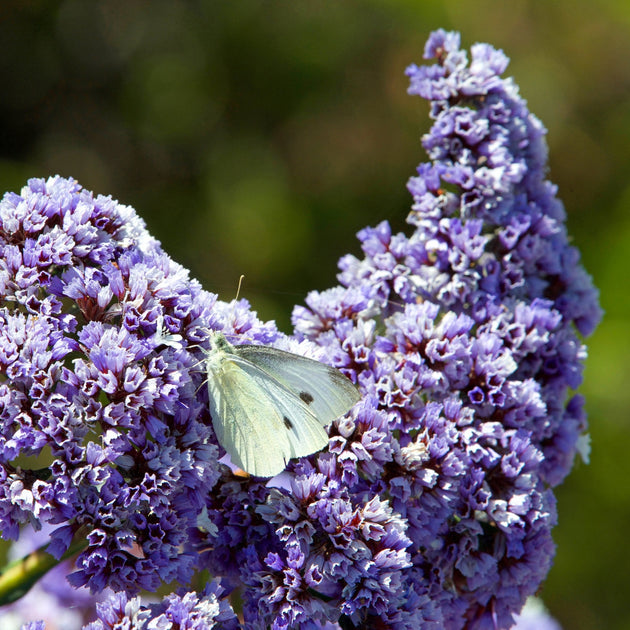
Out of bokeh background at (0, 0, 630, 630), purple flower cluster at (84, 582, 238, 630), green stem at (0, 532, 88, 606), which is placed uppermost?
bokeh background at (0, 0, 630, 630)

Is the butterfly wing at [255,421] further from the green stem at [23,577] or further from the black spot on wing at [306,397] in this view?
the green stem at [23,577]

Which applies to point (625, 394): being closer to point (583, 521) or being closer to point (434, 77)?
point (583, 521)

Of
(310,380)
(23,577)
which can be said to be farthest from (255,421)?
(23,577)

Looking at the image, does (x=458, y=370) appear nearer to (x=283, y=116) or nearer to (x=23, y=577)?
(x=23, y=577)

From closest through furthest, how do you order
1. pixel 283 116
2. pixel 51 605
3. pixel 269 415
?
pixel 269 415 → pixel 51 605 → pixel 283 116

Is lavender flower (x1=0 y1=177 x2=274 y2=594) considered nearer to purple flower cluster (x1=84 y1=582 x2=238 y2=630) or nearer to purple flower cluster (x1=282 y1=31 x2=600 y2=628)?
purple flower cluster (x1=84 y1=582 x2=238 y2=630)

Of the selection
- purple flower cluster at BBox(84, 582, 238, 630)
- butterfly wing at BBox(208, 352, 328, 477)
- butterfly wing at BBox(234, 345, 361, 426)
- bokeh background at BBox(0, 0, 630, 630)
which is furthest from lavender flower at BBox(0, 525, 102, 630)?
bokeh background at BBox(0, 0, 630, 630)
